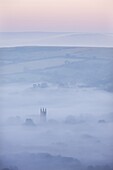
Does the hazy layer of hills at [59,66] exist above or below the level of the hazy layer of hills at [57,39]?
below

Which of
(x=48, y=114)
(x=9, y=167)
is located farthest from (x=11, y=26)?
(x=9, y=167)

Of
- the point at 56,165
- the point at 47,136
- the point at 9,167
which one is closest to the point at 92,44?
the point at 47,136

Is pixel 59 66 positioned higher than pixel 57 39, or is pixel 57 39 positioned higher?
pixel 57 39

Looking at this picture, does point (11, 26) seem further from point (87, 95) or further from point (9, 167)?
point (9, 167)

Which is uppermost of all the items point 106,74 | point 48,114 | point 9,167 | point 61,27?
point 61,27

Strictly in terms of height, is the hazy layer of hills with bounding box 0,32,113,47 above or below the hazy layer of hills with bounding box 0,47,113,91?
above

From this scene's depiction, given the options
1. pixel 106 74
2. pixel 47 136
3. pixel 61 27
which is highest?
pixel 61 27

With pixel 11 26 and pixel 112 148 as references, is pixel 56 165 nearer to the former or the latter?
pixel 112 148

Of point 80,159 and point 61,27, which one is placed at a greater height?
point 61,27
